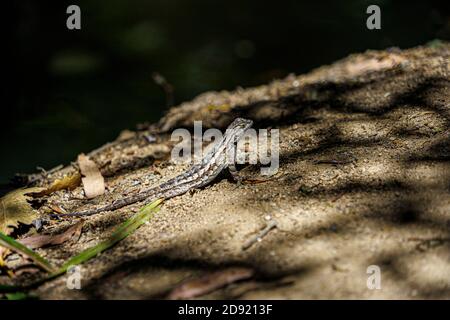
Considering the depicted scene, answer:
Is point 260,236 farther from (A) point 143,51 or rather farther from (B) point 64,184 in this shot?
(A) point 143,51

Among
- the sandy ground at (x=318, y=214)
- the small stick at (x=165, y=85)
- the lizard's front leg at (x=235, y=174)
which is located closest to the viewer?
the sandy ground at (x=318, y=214)

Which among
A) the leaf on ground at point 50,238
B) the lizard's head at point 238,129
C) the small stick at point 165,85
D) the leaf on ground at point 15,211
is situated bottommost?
the leaf on ground at point 50,238

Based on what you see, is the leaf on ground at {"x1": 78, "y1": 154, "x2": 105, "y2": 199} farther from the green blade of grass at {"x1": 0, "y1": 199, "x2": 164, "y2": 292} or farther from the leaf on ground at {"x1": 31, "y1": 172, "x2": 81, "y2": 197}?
the green blade of grass at {"x1": 0, "y1": 199, "x2": 164, "y2": 292}

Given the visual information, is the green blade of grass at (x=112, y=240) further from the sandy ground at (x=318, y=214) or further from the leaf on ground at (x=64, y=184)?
the leaf on ground at (x=64, y=184)

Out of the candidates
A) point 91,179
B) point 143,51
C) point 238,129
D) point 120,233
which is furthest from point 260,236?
point 143,51

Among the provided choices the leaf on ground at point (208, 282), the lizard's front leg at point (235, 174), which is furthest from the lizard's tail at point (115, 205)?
the leaf on ground at point (208, 282)
